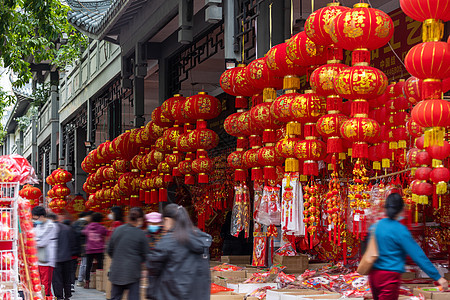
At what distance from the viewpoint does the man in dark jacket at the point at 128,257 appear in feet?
24.0

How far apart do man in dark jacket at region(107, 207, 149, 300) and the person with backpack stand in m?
1.40

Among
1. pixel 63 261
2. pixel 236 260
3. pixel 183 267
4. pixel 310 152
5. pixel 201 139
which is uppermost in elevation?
pixel 201 139

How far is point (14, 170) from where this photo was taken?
24.3 ft

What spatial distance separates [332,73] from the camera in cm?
724

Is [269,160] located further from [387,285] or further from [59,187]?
[59,187]

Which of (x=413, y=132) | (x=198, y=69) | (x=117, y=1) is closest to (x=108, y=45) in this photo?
(x=198, y=69)

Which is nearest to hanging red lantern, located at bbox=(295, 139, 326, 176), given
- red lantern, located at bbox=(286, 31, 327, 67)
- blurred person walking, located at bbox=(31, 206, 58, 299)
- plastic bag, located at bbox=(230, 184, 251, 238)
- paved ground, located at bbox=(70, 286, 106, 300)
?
red lantern, located at bbox=(286, 31, 327, 67)

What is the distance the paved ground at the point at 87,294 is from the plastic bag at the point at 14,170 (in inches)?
185

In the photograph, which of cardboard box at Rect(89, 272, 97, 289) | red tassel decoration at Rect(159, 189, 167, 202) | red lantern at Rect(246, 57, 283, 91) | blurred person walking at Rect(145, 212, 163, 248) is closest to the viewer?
blurred person walking at Rect(145, 212, 163, 248)

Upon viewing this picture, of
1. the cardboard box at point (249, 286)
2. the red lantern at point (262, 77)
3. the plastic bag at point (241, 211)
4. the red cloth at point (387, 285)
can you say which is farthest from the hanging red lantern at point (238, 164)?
the red cloth at point (387, 285)

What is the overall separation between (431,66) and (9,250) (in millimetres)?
4412

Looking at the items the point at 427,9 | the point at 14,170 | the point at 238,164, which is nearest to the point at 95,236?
the point at 238,164

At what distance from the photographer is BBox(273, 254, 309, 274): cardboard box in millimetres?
9758

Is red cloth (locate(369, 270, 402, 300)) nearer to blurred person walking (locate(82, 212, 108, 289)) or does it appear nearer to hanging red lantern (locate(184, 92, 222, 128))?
hanging red lantern (locate(184, 92, 222, 128))
